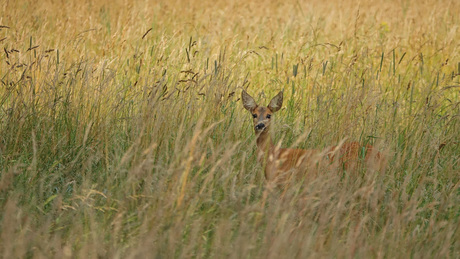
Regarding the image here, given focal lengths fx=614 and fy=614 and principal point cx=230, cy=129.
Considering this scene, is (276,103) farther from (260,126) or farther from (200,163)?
(200,163)

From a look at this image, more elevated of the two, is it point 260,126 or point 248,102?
point 248,102

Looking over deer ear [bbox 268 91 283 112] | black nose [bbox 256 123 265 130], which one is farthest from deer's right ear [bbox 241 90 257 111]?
black nose [bbox 256 123 265 130]

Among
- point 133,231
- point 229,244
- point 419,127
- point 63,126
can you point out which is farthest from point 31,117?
point 419,127

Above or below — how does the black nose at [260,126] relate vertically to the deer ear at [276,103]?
below

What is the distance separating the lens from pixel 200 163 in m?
2.87

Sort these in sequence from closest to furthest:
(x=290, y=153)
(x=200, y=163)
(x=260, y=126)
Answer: (x=200, y=163) → (x=290, y=153) → (x=260, y=126)

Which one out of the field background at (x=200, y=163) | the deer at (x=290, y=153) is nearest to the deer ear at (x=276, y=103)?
the deer at (x=290, y=153)

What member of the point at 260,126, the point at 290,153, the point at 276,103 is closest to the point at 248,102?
the point at 276,103

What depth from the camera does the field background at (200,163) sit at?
2842mm

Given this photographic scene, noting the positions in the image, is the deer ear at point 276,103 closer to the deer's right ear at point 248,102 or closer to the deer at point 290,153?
the deer at point 290,153

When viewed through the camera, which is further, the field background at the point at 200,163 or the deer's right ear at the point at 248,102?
the deer's right ear at the point at 248,102

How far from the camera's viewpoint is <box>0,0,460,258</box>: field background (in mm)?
2842

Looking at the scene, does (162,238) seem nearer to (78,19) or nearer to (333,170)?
(333,170)

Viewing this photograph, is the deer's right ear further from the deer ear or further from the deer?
the deer ear
